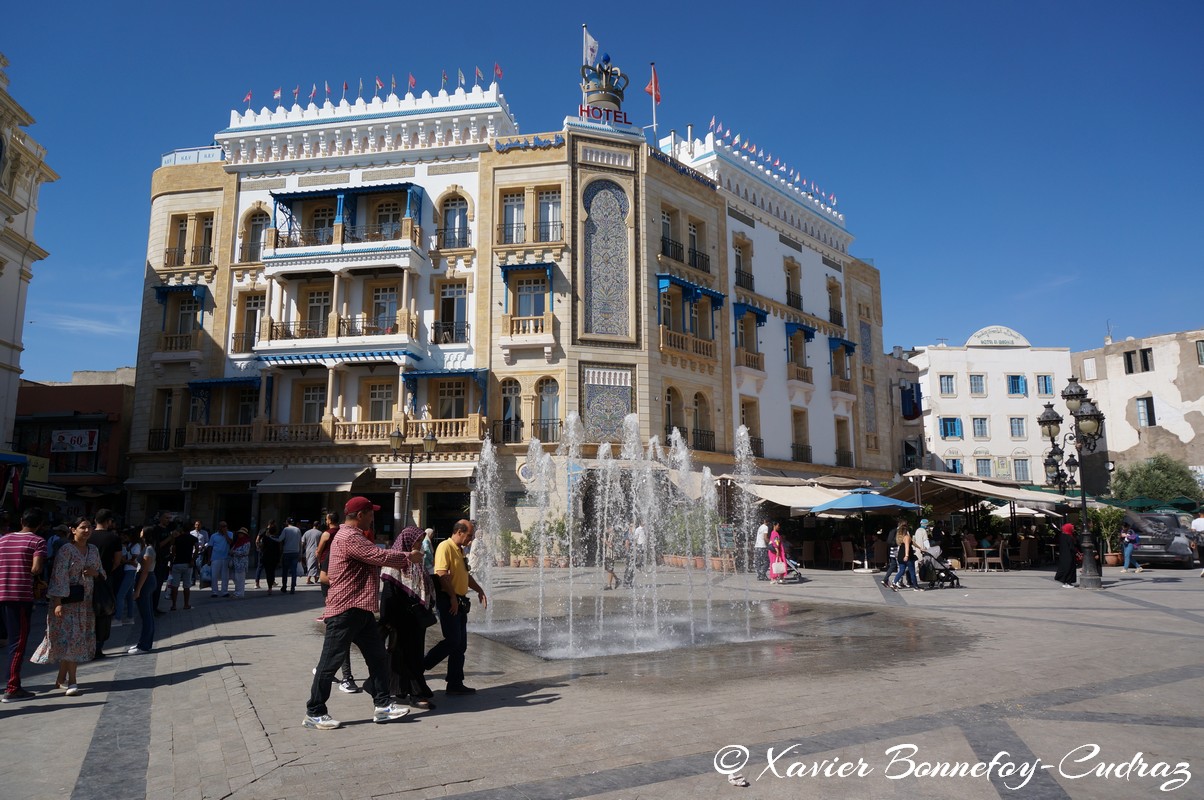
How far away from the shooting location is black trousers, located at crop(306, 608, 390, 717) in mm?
5516

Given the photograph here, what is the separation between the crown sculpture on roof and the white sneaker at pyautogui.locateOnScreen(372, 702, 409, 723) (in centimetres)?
2603

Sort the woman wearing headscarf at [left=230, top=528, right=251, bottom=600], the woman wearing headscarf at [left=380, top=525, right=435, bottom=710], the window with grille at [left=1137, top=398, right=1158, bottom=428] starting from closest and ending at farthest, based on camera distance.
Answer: the woman wearing headscarf at [left=380, top=525, right=435, bottom=710] < the woman wearing headscarf at [left=230, top=528, right=251, bottom=600] < the window with grille at [left=1137, top=398, right=1158, bottom=428]

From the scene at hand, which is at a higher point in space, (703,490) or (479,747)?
(703,490)

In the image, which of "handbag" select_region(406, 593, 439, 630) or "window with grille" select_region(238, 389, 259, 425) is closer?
"handbag" select_region(406, 593, 439, 630)

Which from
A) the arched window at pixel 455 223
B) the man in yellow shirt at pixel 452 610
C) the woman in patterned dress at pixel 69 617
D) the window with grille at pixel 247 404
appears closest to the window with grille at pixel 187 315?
the window with grille at pixel 247 404

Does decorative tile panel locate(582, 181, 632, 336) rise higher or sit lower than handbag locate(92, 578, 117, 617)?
higher

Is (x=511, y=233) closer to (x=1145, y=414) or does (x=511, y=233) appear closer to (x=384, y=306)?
(x=384, y=306)

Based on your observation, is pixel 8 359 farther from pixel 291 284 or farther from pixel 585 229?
pixel 585 229

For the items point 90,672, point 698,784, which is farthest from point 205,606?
point 698,784

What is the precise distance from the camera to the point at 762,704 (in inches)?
242

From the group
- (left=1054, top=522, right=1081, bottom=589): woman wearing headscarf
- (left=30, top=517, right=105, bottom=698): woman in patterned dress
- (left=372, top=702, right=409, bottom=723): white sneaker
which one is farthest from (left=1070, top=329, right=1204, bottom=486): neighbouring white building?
(left=30, top=517, right=105, bottom=698): woman in patterned dress

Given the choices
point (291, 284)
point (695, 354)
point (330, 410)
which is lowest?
point (330, 410)

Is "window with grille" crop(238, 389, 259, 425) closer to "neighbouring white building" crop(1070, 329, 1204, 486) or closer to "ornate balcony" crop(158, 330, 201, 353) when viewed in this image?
"ornate balcony" crop(158, 330, 201, 353)

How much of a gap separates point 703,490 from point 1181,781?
1864 centimetres
